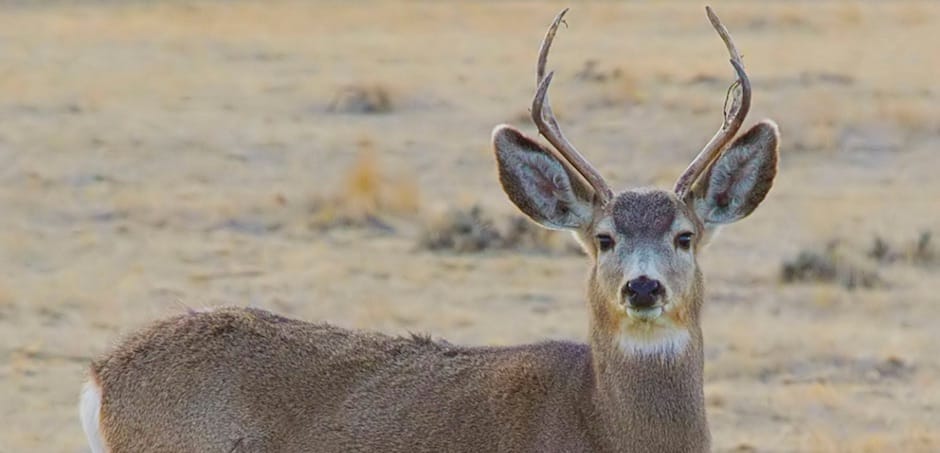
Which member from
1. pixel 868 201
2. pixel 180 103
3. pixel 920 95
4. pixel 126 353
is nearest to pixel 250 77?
pixel 180 103

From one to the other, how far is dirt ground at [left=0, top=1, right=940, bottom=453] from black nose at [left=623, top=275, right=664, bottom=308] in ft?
8.77

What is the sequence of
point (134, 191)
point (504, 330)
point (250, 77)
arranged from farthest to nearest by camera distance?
point (250, 77) < point (134, 191) < point (504, 330)

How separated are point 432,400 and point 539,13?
26.3m

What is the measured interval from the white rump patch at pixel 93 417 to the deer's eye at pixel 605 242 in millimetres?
1836

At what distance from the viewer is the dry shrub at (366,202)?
16281 mm

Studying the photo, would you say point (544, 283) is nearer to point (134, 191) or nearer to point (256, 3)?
point (134, 191)

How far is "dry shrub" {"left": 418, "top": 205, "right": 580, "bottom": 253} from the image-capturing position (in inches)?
603

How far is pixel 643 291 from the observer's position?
7.07 meters

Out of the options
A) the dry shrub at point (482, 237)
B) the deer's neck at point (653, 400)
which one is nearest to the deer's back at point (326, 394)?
the deer's neck at point (653, 400)

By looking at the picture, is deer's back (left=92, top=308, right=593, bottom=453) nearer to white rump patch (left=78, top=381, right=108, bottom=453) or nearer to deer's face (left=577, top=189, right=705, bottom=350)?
white rump patch (left=78, top=381, right=108, bottom=453)

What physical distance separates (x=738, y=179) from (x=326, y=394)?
5.32 feet

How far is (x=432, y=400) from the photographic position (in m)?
7.70

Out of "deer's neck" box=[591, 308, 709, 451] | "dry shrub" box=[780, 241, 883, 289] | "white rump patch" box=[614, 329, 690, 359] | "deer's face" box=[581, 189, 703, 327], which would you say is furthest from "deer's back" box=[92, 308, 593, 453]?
"dry shrub" box=[780, 241, 883, 289]

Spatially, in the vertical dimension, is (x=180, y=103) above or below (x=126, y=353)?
below
